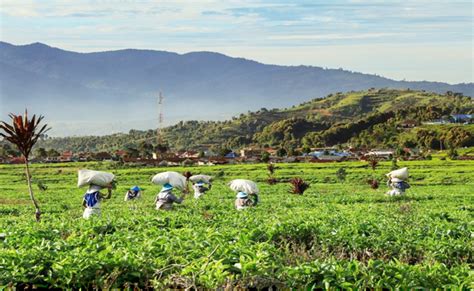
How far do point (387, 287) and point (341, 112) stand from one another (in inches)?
7611

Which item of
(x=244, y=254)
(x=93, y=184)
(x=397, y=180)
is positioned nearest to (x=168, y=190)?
(x=93, y=184)

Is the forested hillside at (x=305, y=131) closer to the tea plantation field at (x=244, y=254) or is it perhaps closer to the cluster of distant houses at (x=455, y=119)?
the cluster of distant houses at (x=455, y=119)

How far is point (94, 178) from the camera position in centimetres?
1812

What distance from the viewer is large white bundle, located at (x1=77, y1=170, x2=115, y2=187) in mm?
18141

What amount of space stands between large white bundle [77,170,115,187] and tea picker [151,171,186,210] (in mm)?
1857

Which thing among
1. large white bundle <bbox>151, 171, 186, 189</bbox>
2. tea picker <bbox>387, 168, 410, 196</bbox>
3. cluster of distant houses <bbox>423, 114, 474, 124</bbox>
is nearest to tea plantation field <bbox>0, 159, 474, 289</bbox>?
large white bundle <bbox>151, 171, 186, 189</bbox>

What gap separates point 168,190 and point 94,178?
2.49 metres

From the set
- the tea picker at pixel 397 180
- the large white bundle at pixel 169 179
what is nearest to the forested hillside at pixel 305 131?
the tea picker at pixel 397 180

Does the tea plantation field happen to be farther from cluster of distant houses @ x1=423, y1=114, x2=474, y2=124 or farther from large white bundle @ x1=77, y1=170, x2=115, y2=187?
cluster of distant houses @ x1=423, y1=114, x2=474, y2=124

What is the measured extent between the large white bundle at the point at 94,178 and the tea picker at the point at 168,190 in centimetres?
186

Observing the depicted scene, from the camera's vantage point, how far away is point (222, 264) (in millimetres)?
7945

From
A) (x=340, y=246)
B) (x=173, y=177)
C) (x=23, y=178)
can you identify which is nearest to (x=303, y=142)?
(x=23, y=178)

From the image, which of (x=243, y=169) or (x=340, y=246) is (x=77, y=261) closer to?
(x=340, y=246)

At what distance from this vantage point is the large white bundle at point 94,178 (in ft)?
59.5
